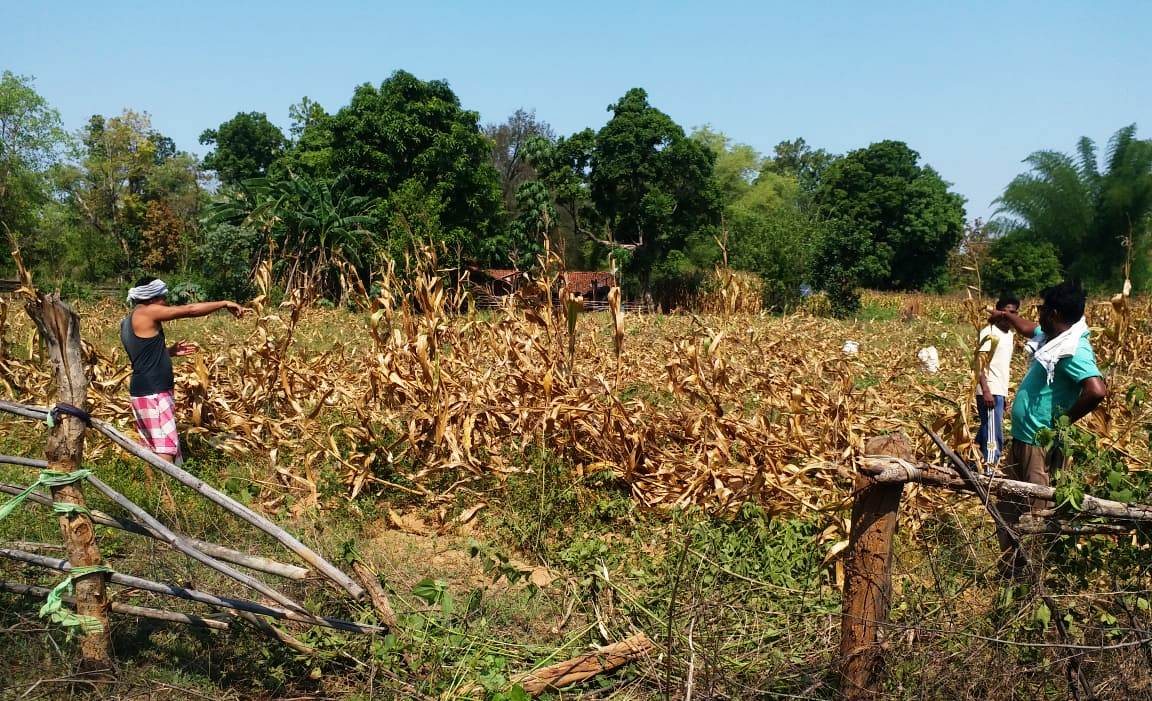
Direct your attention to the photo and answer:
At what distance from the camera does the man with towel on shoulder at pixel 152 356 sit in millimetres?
4758

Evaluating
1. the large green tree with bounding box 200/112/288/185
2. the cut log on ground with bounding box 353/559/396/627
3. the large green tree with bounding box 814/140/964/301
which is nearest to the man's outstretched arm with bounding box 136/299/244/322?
the cut log on ground with bounding box 353/559/396/627

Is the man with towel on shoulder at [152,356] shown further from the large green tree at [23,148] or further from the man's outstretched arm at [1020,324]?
the large green tree at [23,148]

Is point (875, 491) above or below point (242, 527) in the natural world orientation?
above

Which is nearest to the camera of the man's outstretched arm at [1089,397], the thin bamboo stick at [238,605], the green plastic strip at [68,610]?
the green plastic strip at [68,610]

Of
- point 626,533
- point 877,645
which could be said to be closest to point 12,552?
point 626,533

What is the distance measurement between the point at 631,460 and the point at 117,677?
2898 mm

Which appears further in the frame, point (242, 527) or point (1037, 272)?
point (1037, 272)

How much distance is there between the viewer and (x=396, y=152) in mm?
24391

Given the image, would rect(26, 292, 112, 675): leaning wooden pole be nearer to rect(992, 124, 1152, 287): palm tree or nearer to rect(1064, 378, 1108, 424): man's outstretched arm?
rect(1064, 378, 1108, 424): man's outstretched arm

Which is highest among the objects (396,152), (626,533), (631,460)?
(396,152)

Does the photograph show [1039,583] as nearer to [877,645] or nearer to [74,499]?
[877,645]

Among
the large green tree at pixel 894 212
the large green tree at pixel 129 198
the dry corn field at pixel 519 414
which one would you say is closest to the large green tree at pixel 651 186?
the large green tree at pixel 894 212

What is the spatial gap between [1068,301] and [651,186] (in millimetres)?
27854

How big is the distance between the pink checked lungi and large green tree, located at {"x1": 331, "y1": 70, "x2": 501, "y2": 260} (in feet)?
60.8
